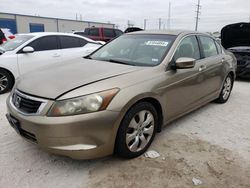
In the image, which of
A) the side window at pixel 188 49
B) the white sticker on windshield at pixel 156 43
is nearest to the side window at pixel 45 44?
the white sticker on windshield at pixel 156 43

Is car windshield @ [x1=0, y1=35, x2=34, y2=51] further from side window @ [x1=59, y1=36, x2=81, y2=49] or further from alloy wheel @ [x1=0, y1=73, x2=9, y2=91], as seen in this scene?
side window @ [x1=59, y1=36, x2=81, y2=49]

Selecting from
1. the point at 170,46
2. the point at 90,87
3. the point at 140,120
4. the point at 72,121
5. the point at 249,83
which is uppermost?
the point at 170,46

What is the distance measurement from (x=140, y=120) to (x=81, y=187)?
0.95 m

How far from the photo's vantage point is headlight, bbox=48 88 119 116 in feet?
7.12

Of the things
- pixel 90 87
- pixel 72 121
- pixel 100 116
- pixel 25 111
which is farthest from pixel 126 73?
pixel 25 111

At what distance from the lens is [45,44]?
5914 millimetres

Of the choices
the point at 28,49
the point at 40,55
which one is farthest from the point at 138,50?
the point at 40,55

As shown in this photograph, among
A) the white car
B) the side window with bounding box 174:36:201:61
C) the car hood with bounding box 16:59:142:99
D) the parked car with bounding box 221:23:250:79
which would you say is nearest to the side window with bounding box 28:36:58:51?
the white car

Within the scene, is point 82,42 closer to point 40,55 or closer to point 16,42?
point 40,55

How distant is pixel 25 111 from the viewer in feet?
7.70

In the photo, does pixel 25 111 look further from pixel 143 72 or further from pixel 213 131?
pixel 213 131

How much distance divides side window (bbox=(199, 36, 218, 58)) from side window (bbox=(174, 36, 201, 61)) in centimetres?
26

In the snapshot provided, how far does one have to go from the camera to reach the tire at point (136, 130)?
96.4 inches

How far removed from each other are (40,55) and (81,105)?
161 inches
